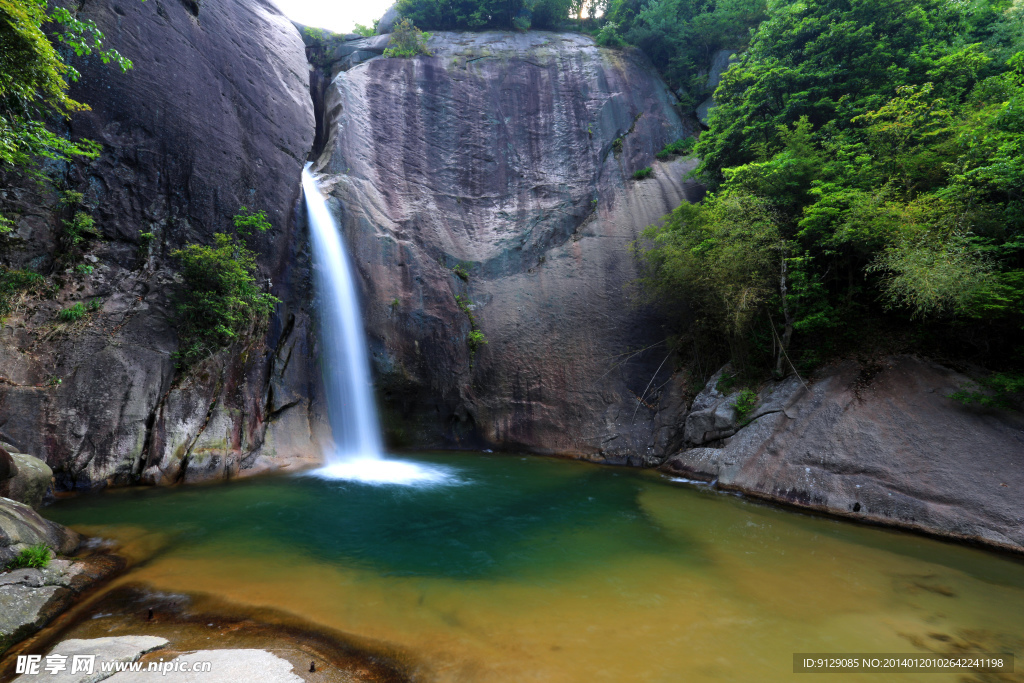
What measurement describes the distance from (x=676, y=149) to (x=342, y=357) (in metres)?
16.0

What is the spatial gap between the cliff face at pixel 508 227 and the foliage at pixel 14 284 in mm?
7283

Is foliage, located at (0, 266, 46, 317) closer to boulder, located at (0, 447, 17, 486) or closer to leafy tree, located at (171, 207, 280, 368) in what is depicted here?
leafy tree, located at (171, 207, 280, 368)

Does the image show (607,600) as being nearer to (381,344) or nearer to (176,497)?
(176,497)

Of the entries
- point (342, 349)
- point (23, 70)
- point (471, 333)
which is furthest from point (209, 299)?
point (471, 333)

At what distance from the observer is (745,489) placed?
30.9ft

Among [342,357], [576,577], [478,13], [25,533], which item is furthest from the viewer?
[478,13]

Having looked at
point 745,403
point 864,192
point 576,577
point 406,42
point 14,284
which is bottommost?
point 576,577

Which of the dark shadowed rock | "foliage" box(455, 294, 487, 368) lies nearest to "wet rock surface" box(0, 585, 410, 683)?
the dark shadowed rock

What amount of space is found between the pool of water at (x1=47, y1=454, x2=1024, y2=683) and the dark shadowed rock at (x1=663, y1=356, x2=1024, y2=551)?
583 millimetres

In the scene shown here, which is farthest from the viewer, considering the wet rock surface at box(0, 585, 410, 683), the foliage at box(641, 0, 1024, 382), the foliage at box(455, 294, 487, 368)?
the foliage at box(455, 294, 487, 368)

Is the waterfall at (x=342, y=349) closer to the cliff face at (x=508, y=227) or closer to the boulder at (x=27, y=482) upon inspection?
the cliff face at (x=508, y=227)

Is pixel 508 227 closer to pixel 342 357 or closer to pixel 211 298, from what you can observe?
pixel 342 357

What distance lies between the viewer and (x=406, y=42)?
1956 cm

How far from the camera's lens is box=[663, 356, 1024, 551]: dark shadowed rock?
7086 millimetres
